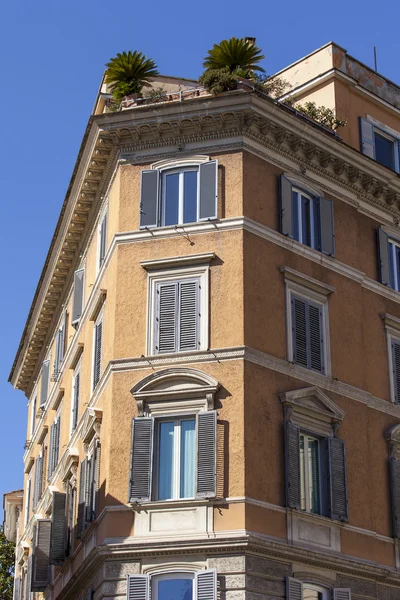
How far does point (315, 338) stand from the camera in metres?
28.8

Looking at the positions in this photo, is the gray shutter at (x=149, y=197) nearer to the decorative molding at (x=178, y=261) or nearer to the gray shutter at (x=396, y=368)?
the decorative molding at (x=178, y=261)

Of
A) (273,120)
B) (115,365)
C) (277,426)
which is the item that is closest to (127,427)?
(115,365)

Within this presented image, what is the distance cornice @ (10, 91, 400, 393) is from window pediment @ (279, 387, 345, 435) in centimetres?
653

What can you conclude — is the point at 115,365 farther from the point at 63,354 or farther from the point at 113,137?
the point at 63,354

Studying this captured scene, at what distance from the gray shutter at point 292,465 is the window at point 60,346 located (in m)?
11.9

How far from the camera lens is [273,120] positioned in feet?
97.2

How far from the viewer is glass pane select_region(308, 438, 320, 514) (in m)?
27.0

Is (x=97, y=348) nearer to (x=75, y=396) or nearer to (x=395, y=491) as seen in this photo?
(x=75, y=396)

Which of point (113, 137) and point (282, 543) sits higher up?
point (113, 137)

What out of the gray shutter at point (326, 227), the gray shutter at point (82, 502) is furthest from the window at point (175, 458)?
the gray shutter at point (326, 227)

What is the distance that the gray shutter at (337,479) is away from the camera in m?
27.0

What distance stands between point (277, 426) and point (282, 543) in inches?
114

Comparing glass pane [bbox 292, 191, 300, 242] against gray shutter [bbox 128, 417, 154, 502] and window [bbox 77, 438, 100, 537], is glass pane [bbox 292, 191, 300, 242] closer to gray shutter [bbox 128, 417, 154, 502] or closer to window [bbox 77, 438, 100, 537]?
gray shutter [bbox 128, 417, 154, 502]

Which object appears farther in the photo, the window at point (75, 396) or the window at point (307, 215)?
the window at point (75, 396)
